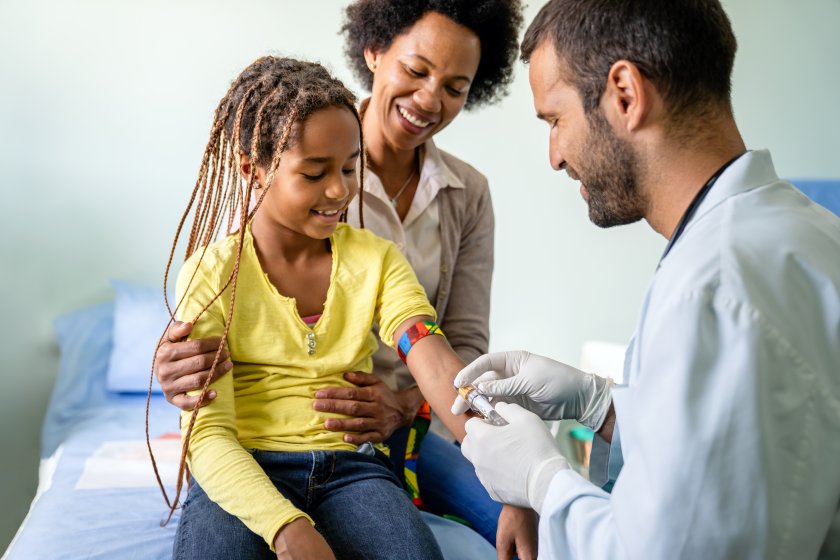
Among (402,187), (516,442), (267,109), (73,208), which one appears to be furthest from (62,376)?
(516,442)

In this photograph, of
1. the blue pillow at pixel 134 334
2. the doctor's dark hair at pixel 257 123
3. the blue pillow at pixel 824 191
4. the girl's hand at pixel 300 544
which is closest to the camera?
the girl's hand at pixel 300 544

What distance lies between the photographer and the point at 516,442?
1201 mm

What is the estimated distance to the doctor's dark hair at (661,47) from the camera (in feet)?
3.70

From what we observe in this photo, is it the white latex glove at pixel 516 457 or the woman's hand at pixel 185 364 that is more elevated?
the woman's hand at pixel 185 364

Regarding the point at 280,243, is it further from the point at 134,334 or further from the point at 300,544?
the point at 134,334

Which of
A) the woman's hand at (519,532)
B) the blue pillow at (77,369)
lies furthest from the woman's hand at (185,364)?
the blue pillow at (77,369)

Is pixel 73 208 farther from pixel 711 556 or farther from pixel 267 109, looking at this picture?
pixel 711 556

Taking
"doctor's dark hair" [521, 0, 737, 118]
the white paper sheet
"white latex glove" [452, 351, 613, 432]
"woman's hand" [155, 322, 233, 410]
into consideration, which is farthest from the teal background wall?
"doctor's dark hair" [521, 0, 737, 118]

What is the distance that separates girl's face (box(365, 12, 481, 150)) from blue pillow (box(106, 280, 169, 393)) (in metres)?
1.25

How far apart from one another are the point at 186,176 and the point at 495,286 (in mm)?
1378

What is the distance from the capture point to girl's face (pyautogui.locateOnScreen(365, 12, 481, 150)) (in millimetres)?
1806

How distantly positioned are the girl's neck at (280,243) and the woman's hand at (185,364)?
216 millimetres

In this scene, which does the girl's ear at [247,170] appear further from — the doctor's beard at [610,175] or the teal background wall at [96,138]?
the teal background wall at [96,138]

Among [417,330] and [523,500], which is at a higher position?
[417,330]
